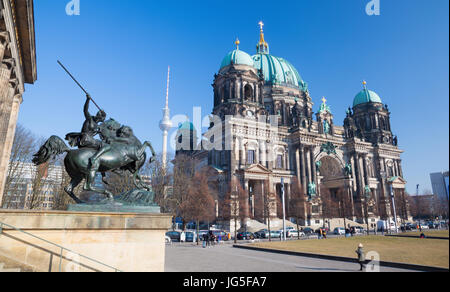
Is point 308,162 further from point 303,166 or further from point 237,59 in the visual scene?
point 237,59

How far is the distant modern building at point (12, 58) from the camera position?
1272 cm

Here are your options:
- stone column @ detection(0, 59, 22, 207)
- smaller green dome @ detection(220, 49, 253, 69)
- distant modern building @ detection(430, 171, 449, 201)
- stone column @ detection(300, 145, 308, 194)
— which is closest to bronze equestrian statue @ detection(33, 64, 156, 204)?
stone column @ detection(0, 59, 22, 207)

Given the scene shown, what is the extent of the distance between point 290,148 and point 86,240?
5849 cm

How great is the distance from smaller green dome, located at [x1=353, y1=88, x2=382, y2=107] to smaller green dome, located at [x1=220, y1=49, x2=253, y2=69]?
41264mm

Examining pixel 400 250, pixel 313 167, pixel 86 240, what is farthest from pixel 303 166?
pixel 86 240

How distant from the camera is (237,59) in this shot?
197ft

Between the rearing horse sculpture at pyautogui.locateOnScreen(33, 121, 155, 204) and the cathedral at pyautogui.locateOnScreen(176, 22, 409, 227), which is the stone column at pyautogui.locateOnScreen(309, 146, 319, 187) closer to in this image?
the cathedral at pyautogui.locateOnScreen(176, 22, 409, 227)

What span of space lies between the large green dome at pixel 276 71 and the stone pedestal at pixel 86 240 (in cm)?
7278

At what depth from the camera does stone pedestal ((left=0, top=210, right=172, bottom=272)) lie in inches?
269

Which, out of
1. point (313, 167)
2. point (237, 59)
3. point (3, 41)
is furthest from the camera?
point (313, 167)

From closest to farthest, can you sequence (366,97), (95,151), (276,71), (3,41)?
1. (95,151)
2. (3,41)
3. (276,71)
4. (366,97)

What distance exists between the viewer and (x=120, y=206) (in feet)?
26.9
